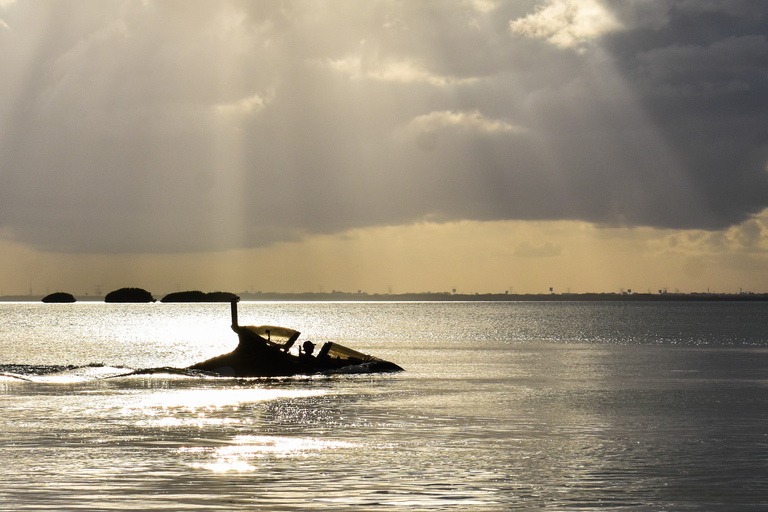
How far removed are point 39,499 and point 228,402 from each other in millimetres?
24042

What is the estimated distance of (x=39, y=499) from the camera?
21422 millimetres

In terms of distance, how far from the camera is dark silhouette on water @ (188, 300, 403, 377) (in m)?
64.1

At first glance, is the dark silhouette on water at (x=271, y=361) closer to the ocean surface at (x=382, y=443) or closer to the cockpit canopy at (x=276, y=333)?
the cockpit canopy at (x=276, y=333)

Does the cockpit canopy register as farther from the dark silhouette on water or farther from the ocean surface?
the ocean surface

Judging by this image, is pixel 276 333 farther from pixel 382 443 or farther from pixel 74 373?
pixel 382 443

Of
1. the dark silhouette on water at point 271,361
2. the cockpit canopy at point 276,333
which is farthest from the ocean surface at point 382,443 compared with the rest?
the cockpit canopy at point 276,333

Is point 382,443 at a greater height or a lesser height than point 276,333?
lesser

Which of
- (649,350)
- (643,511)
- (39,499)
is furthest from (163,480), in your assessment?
(649,350)

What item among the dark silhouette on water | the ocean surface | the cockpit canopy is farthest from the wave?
the cockpit canopy

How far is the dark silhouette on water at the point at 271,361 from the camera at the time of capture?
210ft

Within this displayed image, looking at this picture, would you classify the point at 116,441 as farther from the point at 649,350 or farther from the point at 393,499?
the point at 649,350

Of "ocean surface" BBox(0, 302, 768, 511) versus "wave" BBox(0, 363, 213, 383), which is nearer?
"ocean surface" BBox(0, 302, 768, 511)

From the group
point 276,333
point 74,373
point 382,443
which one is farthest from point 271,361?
point 382,443

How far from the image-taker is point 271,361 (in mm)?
64562
